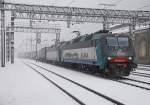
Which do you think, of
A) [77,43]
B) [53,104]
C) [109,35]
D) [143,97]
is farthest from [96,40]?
[53,104]

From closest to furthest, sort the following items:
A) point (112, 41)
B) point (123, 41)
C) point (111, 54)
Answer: point (111, 54) → point (112, 41) → point (123, 41)

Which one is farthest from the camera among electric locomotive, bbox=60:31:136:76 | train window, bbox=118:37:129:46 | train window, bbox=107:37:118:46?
train window, bbox=118:37:129:46

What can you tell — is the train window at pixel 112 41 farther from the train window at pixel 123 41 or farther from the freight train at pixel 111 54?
the train window at pixel 123 41

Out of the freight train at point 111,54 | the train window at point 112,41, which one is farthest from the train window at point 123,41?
the train window at point 112,41

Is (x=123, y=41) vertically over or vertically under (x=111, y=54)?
over

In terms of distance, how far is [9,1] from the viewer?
32.8m

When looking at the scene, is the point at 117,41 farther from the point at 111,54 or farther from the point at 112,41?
the point at 111,54

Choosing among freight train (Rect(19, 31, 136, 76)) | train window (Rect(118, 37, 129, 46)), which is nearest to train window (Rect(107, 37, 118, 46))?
freight train (Rect(19, 31, 136, 76))

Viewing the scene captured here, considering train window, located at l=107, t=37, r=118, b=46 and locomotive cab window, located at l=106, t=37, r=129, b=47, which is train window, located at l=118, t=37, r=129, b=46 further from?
train window, located at l=107, t=37, r=118, b=46

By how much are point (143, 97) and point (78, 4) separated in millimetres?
28377

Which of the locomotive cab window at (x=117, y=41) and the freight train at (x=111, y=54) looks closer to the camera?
the freight train at (x=111, y=54)

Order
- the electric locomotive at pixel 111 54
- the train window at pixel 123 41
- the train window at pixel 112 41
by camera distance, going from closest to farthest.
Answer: the electric locomotive at pixel 111 54 < the train window at pixel 112 41 < the train window at pixel 123 41

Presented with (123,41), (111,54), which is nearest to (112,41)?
(123,41)

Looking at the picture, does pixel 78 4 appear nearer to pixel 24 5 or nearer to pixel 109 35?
pixel 24 5
